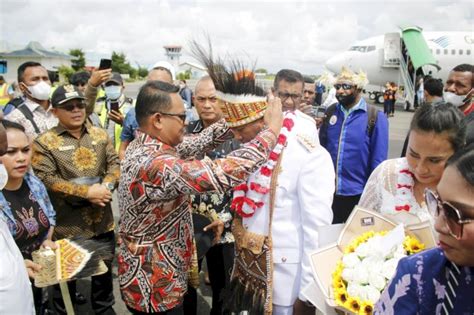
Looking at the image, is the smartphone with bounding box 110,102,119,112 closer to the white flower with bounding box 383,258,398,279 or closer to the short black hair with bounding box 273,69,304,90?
the short black hair with bounding box 273,69,304,90

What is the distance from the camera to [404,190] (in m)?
2.00

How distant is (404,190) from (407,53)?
22898 millimetres

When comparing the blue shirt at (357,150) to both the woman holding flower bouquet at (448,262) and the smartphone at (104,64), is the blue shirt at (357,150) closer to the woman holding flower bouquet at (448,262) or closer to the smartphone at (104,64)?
the smartphone at (104,64)

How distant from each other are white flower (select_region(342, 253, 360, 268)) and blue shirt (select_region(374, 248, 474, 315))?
46cm

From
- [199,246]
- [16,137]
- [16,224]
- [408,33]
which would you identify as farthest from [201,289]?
[408,33]

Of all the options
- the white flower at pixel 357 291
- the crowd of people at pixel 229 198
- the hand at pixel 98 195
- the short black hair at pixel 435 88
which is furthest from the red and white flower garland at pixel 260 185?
the short black hair at pixel 435 88

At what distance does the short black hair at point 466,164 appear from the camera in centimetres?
94

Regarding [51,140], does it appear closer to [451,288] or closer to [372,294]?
[372,294]

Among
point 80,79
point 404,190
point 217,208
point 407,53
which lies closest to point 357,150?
point 217,208

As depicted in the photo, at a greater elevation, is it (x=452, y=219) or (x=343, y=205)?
(x=452, y=219)

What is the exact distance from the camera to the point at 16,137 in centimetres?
268

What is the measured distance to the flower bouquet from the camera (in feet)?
4.95

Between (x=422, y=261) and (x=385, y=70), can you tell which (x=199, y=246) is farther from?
(x=385, y=70)

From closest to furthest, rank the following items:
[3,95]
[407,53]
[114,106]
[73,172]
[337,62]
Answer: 1. [73,172]
2. [114,106]
3. [3,95]
4. [407,53]
5. [337,62]
